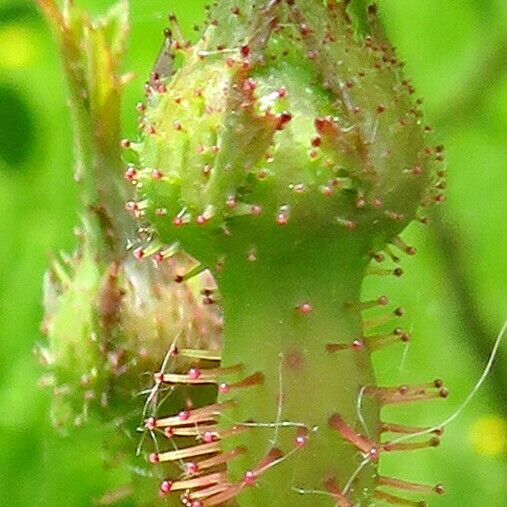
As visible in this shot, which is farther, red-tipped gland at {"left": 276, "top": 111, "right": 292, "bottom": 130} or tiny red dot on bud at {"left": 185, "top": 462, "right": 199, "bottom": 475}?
tiny red dot on bud at {"left": 185, "top": 462, "right": 199, "bottom": 475}

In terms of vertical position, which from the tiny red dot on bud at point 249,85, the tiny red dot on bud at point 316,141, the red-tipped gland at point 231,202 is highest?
the tiny red dot on bud at point 249,85

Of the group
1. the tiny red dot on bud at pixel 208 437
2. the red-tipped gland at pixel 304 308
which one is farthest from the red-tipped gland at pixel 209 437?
the red-tipped gland at pixel 304 308

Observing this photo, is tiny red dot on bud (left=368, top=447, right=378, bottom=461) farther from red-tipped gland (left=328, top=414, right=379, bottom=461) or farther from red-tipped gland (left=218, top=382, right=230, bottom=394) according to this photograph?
Result: red-tipped gland (left=218, top=382, right=230, bottom=394)

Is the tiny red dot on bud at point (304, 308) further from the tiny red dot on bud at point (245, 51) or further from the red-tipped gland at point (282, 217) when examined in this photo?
the tiny red dot on bud at point (245, 51)

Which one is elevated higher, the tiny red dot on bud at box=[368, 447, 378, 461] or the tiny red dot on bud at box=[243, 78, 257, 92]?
the tiny red dot on bud at box=[243, 78, 257, 92]

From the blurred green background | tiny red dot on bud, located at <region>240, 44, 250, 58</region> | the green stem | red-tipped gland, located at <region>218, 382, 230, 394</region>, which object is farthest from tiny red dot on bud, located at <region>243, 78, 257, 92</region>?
the blurred green background

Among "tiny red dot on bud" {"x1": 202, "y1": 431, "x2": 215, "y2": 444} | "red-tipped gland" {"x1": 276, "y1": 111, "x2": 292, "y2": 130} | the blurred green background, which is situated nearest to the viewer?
"red-tipped gland" {"x1": 276, "y1": 111, "x2": 292, "y2": 130}

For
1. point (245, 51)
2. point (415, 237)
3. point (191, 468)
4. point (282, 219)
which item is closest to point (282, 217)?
point (282, 219)

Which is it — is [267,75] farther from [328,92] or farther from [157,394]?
→ [157,394]

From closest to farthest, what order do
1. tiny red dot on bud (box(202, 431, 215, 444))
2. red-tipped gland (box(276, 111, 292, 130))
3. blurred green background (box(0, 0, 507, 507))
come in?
1. red-tipped gland (box(276, 111, 292, 130))
2. tiny red dot on bud (box(202, 431, 215, 444))
3. blurred green background (box(0, 0, 507, 507))
